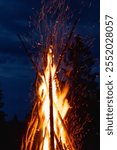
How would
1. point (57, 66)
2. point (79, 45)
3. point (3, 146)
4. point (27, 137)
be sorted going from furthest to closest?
point (3, 146), point (79, 45), point (27, 137), point (57, 66)

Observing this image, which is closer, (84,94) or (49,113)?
(49,113)

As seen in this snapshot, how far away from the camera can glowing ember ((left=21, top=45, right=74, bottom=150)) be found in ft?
32.1

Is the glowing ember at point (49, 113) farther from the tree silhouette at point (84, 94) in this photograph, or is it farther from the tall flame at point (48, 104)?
the tree silhouette at point (84, 94)

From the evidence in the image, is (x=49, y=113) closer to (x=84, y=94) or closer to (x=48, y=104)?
(x=48, y=104)

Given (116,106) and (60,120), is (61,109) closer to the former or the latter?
(60,120)

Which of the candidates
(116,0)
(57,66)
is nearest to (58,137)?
(57,66)

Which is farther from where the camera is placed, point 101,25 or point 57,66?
point 101,25

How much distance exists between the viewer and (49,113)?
9.84 meters

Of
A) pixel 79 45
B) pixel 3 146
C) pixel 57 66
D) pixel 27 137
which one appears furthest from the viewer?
pixel 3 146

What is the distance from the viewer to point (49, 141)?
10000mm

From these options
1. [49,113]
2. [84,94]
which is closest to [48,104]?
[49,113]

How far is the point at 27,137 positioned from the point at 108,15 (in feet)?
8.75

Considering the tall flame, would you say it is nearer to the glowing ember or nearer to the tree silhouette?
the glowing ember

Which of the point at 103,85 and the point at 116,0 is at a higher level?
the point at 116,0
